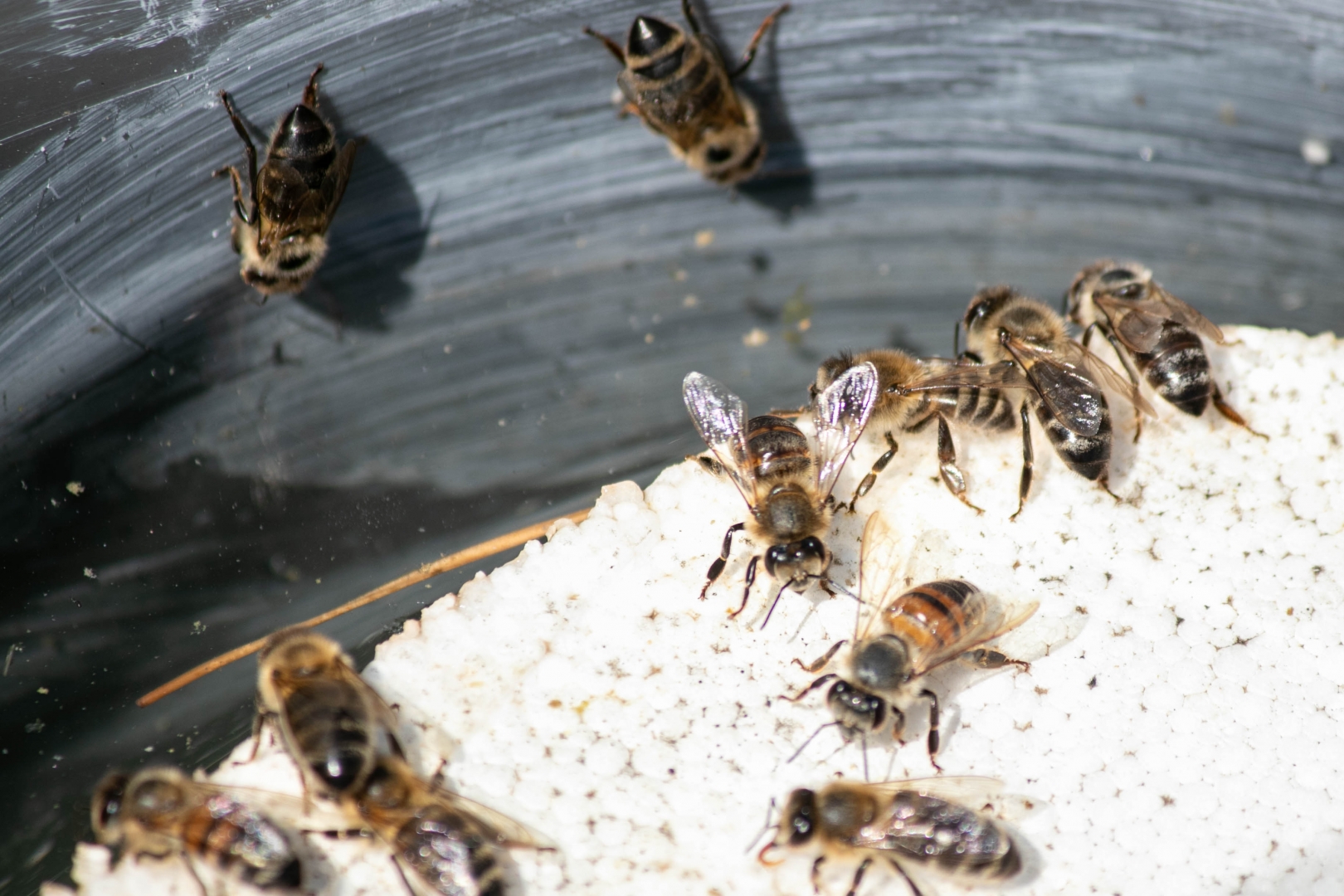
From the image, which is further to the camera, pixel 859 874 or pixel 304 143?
pixel 304 143

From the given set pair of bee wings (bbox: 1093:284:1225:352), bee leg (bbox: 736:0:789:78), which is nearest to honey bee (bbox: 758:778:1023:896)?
pair of bee wings (bbox: 1093:284:1225:352)

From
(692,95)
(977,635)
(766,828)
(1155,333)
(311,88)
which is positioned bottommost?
(766,828)

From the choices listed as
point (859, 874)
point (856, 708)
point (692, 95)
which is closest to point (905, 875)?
point (859, 874)

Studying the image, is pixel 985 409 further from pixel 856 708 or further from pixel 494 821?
pixel 494 821

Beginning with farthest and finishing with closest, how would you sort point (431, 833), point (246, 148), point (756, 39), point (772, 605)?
point (756, 39)
point (246, 148)
point (772, 605)
point (431, 833)

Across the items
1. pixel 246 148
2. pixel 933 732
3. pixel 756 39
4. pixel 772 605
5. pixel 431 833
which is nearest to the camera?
pixel 431 833

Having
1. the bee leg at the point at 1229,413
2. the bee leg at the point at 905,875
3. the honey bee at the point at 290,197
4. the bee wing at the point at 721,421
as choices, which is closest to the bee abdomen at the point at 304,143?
the honey bee at the point at 290,197

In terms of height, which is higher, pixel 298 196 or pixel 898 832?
pixel 298 196

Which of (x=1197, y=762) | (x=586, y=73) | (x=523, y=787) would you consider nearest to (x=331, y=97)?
(x=586, y=73)
